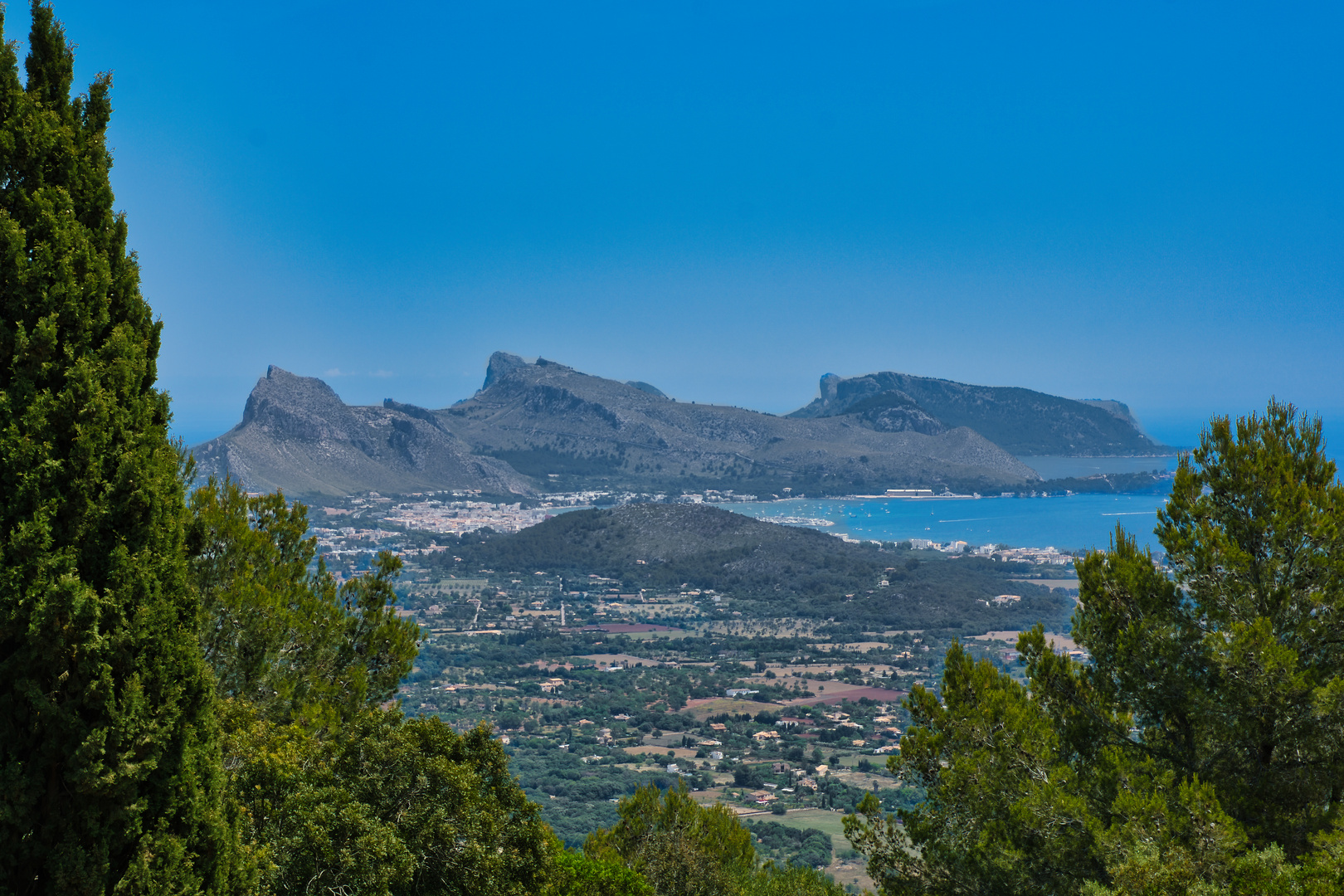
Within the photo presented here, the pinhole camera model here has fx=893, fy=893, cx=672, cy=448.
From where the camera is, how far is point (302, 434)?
145500 mm

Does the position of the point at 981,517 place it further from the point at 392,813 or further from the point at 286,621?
the point at 392,813

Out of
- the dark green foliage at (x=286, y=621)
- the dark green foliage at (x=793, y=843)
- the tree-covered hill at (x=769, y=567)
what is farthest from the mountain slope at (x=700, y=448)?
the dark green foliage at (x=286, y=621)

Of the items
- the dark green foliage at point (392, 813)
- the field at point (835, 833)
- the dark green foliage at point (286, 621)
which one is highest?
the dark green foliage at point (286, 621)

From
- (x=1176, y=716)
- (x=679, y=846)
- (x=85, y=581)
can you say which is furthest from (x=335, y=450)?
(x=85, y=581)

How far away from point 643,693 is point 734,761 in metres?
15.1

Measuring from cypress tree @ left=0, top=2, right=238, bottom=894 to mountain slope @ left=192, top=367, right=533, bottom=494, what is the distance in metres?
120

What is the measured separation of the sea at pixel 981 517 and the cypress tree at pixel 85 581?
10297cm

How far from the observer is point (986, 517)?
14375cm

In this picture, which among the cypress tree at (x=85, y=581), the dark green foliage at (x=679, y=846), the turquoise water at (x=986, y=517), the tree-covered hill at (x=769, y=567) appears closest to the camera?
the cypress tree at (x=85, y=581)

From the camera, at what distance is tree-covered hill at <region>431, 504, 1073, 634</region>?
249 ft

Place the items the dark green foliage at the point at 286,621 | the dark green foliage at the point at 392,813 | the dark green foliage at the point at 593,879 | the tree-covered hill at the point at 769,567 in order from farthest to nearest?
1. the tree-covered hill at the point at 769,567
2. the dark green foliage at the point at 286,621
3. the dark green foliage at the point at 593,879
4. the dark green foliage at the point at 392,813

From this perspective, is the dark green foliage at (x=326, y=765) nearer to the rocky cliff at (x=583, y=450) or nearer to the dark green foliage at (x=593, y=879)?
the dark green foliage at (x=593, y=879)

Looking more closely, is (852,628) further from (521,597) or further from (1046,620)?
(521,597)

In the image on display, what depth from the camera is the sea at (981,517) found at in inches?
4680
